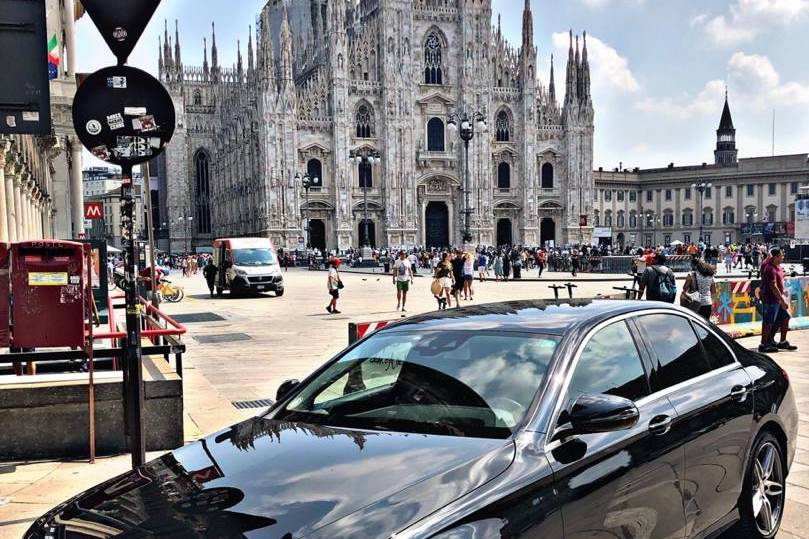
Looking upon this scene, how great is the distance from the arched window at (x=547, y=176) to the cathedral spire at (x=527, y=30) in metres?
10.3

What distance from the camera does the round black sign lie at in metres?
4.15

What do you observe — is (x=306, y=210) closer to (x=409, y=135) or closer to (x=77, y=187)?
(x=409, y=135)

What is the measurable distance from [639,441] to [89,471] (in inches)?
162

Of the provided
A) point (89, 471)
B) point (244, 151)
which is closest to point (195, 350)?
point (89, 471)

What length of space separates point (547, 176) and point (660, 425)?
66.0 metres

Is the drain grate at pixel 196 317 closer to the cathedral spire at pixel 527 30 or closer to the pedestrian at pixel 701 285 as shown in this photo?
the pedestrian at pixel 701 285

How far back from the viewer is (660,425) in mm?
3412

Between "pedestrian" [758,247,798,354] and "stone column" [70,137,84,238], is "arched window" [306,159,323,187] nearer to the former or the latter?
"stone column" [70,137,84,238]

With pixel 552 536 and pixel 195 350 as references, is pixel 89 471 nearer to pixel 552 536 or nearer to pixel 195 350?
pixel 552 536

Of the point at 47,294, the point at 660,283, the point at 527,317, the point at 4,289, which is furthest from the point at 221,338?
the point at 527,317

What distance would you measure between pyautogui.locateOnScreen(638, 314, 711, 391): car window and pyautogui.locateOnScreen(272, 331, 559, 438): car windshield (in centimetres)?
77

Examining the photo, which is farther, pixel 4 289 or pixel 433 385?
pixel 4 289

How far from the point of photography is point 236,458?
2.99m

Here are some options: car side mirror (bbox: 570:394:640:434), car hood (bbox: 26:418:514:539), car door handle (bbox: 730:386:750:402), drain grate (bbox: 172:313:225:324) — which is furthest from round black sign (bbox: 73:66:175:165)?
drain grate (bbox: 172:313:225:324)
